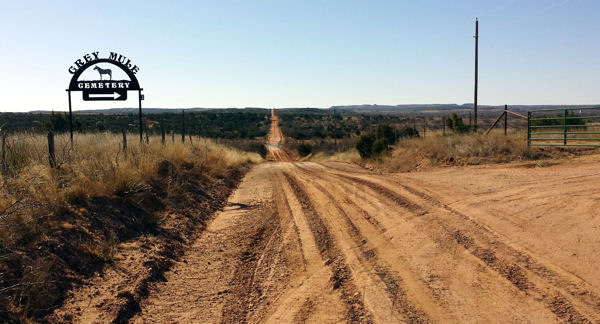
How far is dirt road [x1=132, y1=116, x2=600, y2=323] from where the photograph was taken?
18.7 ft

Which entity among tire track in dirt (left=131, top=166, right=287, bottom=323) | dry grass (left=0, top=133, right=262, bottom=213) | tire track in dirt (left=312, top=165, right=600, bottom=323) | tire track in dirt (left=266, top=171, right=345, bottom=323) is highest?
dry grass (left=0, top=133, right=262, bottom=213)

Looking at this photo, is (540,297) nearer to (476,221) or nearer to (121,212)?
(476,221)

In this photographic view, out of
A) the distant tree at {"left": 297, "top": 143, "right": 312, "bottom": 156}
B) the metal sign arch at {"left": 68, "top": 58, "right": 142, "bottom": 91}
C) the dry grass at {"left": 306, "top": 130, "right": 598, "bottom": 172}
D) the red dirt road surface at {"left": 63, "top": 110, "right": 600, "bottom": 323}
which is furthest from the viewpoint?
the distant tree at {"left": 297, "top": 143, "right": 312, "bottom": 156}

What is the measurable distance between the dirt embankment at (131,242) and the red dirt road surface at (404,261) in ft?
0.98

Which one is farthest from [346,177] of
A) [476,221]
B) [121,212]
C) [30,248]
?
[30,248]

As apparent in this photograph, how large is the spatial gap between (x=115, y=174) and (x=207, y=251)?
10.8 feet

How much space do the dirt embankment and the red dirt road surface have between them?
0.30 meters

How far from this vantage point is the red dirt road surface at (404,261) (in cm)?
568

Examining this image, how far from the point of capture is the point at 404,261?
7.33m

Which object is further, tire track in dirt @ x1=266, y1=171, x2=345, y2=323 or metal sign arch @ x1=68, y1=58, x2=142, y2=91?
metal sign arch @ x1=68, y1=58, x2=142, y2=91

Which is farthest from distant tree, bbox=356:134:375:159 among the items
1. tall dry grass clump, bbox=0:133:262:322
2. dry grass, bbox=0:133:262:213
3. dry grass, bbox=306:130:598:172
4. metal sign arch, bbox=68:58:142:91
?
tall dry grass clump, bbox=0:133:262:322

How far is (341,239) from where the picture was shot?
884 centimetres

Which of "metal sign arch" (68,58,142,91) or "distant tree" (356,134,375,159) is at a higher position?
"metal sign arch" (68,58,142,91)

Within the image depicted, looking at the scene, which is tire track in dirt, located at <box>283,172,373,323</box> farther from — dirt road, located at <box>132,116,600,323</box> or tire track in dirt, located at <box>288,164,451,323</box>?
tire track in dirt, located at <box>288,164,451,323</box>
